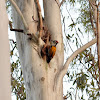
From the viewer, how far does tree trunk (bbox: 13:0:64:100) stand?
183cm

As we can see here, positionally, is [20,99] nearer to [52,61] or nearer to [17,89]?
[17,89]

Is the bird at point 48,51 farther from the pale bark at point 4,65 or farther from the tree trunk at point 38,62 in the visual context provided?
the pale bark at point 4,65

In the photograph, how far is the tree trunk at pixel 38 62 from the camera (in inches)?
72.0

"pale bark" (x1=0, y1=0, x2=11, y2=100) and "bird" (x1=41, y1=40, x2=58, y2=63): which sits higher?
"pale bark" (x1=0, y1=0, x2=11, y2=100)

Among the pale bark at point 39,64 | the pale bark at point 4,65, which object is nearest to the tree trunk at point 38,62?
the pale bark at point 39,64

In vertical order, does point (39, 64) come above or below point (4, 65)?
below

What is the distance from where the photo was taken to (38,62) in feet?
6.16

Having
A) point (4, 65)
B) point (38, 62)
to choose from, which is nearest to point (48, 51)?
point (38, 62)

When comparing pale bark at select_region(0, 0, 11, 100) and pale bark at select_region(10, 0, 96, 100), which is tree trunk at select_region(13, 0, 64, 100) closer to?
pale bark at select_region(10, 0, 96, 100)

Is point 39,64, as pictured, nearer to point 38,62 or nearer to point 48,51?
point 38,62

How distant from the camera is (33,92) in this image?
1844 millimetres

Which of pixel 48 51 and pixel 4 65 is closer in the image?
pixel 4 65

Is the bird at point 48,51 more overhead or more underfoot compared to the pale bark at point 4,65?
more underfoot

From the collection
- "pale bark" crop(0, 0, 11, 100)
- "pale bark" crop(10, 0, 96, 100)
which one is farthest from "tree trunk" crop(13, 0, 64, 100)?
"pale bark" crop(0, 0, 11, 100)
